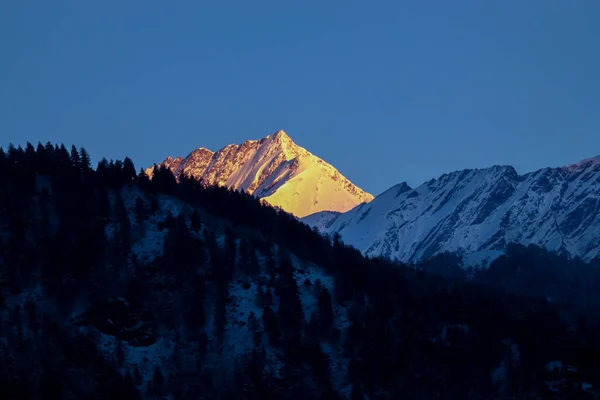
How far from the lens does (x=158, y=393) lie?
199750 millimetres

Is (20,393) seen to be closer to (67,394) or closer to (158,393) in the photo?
(67,394)

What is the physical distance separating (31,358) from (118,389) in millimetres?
14409

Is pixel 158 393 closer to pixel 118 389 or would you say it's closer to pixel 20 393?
pixel 118 389

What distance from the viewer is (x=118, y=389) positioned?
19462 centimetres

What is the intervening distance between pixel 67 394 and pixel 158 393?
1565 cm

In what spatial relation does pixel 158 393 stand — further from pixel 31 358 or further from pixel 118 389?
pixel 31 358

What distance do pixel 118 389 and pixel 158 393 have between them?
7.57m

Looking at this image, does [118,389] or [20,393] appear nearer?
[20,393]

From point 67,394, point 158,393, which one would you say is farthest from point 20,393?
point 158,393

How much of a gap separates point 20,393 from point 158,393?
24711 millimetres

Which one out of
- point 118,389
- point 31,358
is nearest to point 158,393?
point 118,389

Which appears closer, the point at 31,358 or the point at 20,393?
the point at 20,393

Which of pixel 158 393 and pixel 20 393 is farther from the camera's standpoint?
pixel 158 393
